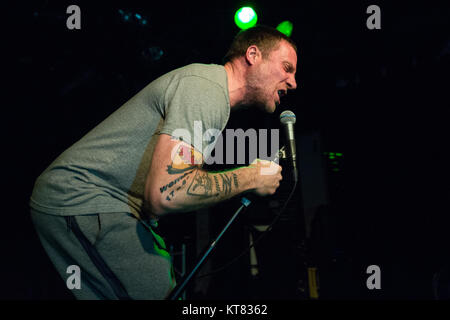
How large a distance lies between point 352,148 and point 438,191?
1263mm

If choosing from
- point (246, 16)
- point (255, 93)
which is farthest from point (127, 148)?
point (246, 16)

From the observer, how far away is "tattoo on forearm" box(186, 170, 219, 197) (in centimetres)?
110

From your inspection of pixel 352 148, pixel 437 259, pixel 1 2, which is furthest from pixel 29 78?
pixel 437 259

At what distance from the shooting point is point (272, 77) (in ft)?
5.53

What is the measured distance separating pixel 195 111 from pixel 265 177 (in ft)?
1.71

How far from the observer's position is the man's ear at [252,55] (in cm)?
168

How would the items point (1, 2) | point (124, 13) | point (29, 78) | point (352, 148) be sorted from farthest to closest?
point (352, 148), point (29, 78), point (124, 13), point (1, 2)

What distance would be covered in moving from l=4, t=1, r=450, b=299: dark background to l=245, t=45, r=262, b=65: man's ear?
81.9 inches

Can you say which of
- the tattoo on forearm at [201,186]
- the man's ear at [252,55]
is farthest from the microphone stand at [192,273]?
the man's ear at [252,55]

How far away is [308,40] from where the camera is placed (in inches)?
156

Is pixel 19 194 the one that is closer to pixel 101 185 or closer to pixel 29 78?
pixel 29 78

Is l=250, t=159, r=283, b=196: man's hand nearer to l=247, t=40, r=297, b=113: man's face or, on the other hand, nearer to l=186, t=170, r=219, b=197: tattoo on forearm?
l=186, t=170, r=219, b=197: tattoo on forearm

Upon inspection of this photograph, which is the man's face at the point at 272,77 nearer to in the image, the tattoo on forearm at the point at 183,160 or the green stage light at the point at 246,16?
the tattoo on forearm at the point at 183,160

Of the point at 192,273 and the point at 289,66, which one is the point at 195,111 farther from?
the point at 289,66
